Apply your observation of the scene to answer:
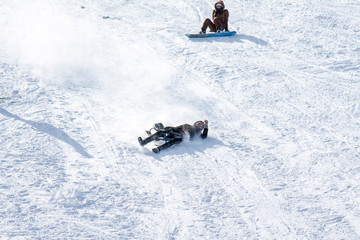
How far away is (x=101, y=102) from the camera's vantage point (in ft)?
Answer: 33.8

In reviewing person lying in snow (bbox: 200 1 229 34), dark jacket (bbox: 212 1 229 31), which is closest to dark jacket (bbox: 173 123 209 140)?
person lying in snow (bbox: 200 1 229 34)

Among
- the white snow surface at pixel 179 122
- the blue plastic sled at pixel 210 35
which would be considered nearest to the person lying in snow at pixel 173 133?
the white snow surface at pixel 179 122

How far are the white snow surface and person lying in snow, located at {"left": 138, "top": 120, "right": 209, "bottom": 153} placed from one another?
5.8 inches

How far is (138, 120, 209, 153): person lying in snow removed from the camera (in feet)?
27.3

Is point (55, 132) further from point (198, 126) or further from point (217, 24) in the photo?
point (217, 24)

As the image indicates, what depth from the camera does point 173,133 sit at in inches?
332

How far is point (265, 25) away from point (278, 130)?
7182 millimetres

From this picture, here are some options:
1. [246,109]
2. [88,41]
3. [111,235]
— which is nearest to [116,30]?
[88,41]

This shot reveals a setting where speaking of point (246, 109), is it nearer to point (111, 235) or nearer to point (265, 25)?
point (111, 235)

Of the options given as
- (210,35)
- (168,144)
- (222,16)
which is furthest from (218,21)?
(168,144)

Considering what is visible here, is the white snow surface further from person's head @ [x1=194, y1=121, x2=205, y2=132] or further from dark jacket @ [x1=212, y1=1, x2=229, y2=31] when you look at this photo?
dark jacket @ [x1=212, y1=1, x2=229, y2=31]

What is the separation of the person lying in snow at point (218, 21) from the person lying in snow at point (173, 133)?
253 inches

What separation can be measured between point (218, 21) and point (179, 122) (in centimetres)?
618

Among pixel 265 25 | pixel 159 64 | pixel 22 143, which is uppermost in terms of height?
pixel 265 25
